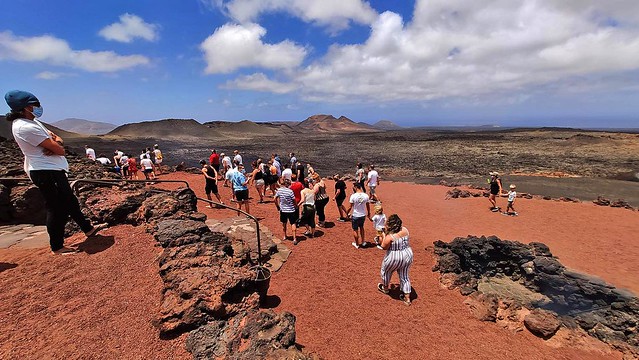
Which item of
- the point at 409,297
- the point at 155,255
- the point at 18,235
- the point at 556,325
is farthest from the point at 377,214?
the point at 18,235

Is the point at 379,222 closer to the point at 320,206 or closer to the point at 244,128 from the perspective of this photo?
the point at 320,206

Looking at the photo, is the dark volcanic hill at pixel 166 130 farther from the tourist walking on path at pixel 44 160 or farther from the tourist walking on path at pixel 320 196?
the tourist walking on path at pixel 44 160

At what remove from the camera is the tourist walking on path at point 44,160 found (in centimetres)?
387

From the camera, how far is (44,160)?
412 centimetres

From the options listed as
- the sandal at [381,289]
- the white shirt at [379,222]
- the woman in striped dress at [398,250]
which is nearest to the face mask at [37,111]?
the woman in striped dress at [398,250]

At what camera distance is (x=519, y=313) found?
6488mm

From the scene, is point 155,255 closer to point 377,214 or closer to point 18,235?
point 18,235

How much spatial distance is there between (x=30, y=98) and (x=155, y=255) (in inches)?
106

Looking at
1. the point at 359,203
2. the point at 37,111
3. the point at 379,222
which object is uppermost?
the point at 37,111

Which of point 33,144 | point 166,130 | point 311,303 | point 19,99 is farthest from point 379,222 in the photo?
point 166,130

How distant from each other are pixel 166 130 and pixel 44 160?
105472mm

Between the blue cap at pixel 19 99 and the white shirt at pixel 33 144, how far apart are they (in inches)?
6.9

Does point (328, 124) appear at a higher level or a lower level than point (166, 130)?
higher

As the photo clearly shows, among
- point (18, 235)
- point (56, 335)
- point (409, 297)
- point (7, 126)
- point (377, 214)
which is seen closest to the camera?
point (56, 335)
